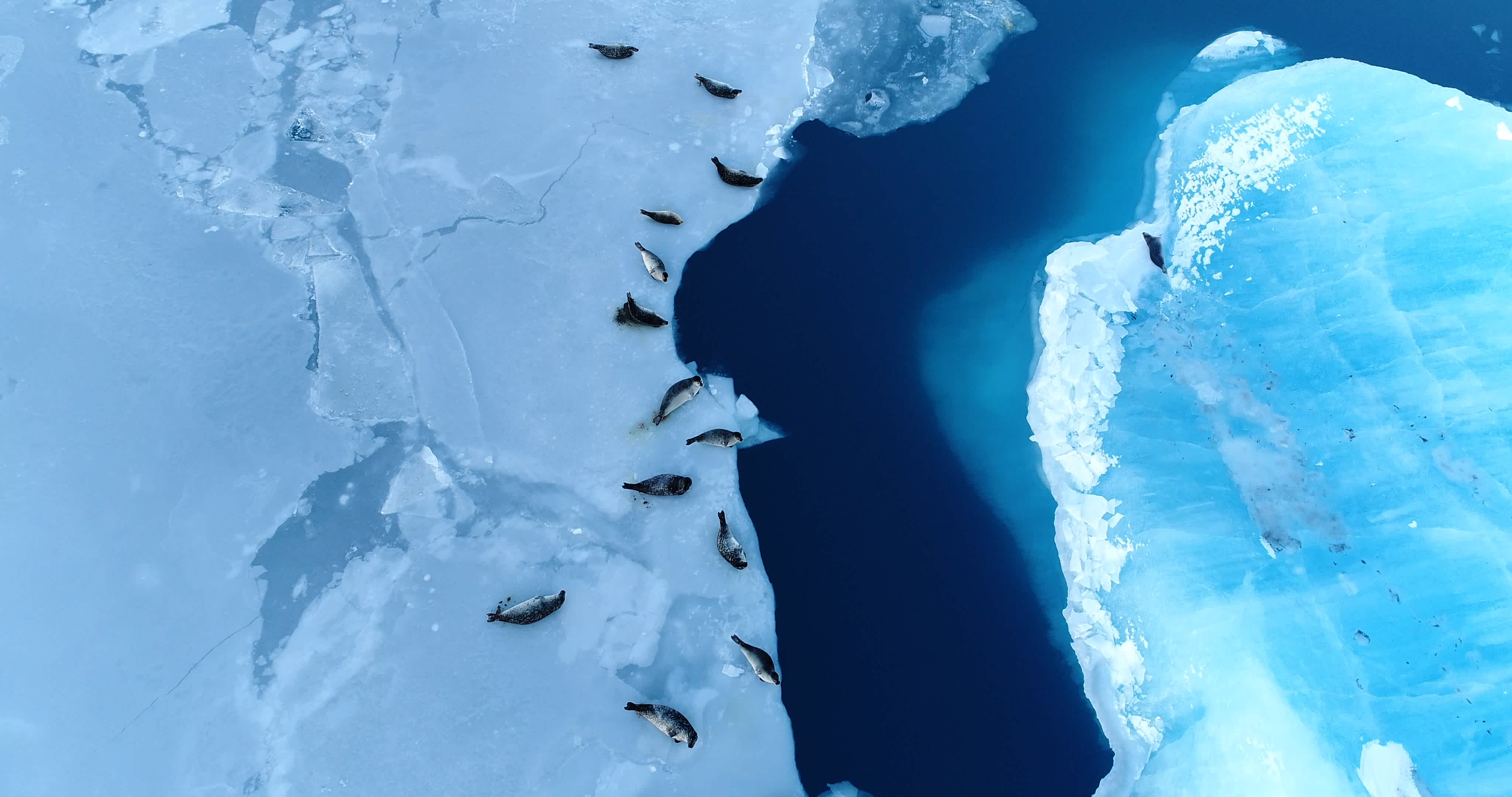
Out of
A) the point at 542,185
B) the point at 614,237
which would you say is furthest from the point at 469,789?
the point at 542,185

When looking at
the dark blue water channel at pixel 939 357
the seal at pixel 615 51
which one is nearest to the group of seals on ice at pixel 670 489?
the dark blue water channel at pixel 939 357

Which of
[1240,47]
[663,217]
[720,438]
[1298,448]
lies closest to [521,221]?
[663,217]

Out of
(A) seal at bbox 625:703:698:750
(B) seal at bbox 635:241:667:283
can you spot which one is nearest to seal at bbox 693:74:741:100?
(B) seal at bbox 635:241:667:283

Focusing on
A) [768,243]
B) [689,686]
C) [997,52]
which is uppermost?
[997,52]

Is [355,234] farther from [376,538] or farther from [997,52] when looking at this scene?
[997,52]

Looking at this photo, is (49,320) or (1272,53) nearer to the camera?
(49,320)

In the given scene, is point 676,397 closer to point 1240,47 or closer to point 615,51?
point 615,51
